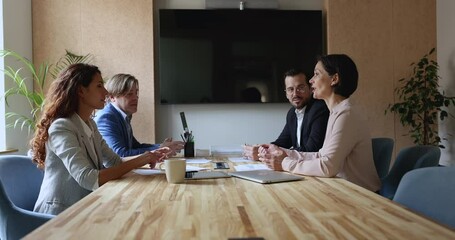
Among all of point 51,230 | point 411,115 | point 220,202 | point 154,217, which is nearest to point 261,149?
point 220,202

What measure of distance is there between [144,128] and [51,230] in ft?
11.2

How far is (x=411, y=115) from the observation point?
4.29 meters

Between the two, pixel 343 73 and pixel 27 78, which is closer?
pixel 343 73

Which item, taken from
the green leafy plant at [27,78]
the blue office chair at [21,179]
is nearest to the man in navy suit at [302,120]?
the blue office chair at [21,179]

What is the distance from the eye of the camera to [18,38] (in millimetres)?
3979

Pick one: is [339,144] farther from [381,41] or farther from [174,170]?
[381,41]

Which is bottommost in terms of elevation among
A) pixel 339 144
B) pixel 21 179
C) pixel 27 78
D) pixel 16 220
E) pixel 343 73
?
pixel 16 220

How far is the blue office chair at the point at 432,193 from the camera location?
1223 millimetres

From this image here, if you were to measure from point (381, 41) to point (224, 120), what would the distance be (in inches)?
77.2

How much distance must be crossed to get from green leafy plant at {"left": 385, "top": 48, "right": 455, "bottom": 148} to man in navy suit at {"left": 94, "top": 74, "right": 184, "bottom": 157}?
9.43 ft

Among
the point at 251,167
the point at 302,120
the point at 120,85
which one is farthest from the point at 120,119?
the point at 302,120

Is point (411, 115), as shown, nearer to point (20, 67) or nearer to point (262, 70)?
point (262, 70)

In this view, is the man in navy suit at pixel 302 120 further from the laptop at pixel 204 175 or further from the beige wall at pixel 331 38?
the beige wall at pixel 331 38

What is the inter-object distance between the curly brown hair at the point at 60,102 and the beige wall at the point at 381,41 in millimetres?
3124
